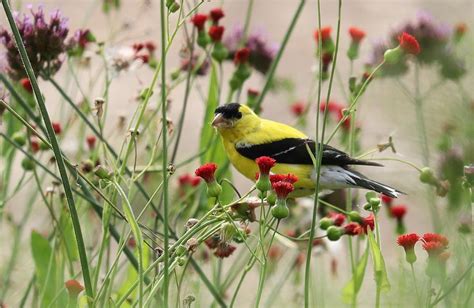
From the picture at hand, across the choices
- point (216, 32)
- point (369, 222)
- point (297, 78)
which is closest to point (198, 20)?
point (216, 32)

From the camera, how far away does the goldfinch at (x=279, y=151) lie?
7.26 ft

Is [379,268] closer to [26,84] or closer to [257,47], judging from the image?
[26,84]

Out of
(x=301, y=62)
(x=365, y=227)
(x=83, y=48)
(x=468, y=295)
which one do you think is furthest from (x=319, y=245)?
(x=301, y=62)

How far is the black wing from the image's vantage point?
2.19 metres

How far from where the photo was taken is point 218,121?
2.35m

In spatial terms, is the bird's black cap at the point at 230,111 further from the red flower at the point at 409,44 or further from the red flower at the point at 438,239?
the red flower at the point at 438,239

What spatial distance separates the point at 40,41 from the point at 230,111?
47cm

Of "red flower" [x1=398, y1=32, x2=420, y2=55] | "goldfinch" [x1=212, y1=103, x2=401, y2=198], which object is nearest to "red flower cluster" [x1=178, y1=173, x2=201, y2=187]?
"goldfinch" [x1=212, y1=103, x2=401, y2=198]

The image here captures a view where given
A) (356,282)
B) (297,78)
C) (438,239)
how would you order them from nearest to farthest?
(438,239)
(356,282)
(297,78)

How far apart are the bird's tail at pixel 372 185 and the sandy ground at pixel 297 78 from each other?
0.02 meters

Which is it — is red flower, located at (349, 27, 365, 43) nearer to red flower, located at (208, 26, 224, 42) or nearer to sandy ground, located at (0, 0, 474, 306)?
sandy ground, located at (0, 0, 474, 306)

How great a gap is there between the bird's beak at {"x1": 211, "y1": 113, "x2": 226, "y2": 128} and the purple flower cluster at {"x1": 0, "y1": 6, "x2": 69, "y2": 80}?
36 cm

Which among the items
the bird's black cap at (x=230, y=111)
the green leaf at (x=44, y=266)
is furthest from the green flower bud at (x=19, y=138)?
the bird's black cap at (x=230, y=111)

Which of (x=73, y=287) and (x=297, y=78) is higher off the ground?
(x=297, y=78)
